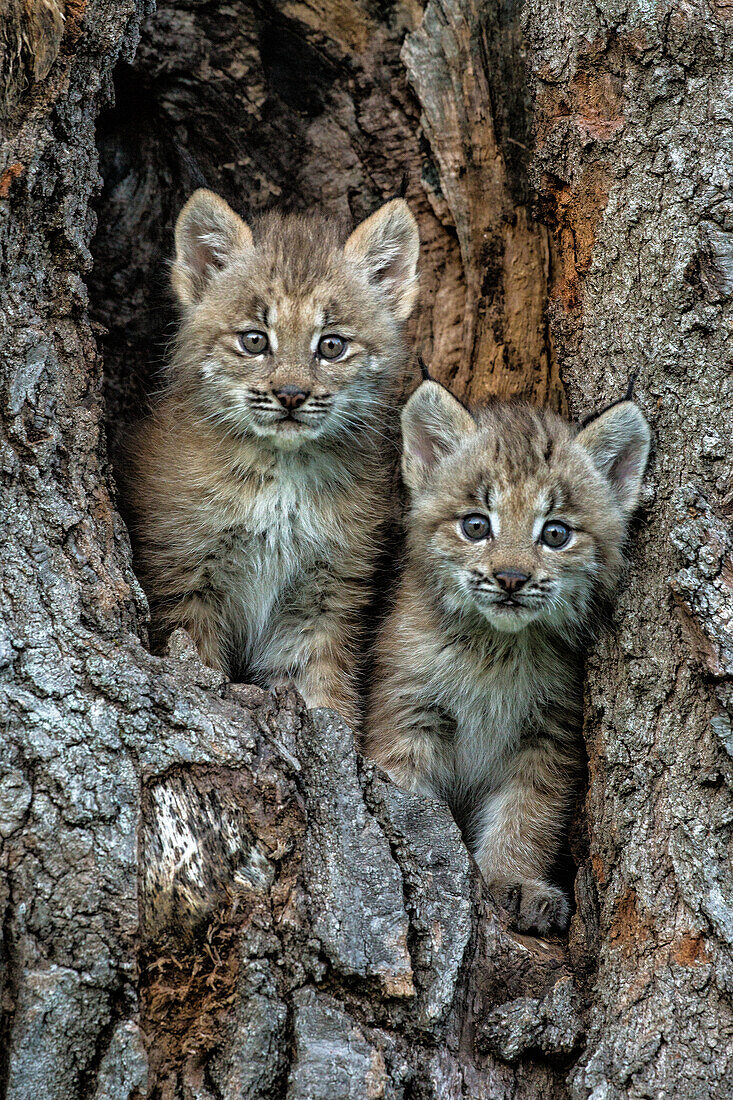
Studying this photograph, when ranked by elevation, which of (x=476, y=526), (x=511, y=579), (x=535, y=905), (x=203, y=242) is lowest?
(x=535, y=905)

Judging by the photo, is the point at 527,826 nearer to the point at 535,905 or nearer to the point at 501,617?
the point at 535,905

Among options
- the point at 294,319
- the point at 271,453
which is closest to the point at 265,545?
the point at 271,453

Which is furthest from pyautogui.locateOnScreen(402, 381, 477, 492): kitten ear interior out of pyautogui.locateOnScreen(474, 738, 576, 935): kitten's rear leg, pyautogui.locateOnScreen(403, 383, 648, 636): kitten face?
pyautogui.locateOnScreen(474, 738, 576, 935): kitten's rear leg

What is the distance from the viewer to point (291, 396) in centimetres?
462

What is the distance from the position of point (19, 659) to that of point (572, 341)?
2.65 meters

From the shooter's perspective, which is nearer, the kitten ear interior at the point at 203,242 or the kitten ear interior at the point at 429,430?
the kitten ear interior at the point at 429,430

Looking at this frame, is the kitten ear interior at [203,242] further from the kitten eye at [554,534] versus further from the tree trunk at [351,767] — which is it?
the kitten eye at [554,534]

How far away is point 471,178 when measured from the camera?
17.8ft

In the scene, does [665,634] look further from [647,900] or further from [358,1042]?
[358,1042]

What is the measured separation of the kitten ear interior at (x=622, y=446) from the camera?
13.4 feet

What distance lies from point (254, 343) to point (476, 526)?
141cm

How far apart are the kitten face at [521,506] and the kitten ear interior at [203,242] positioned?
4.43 feet

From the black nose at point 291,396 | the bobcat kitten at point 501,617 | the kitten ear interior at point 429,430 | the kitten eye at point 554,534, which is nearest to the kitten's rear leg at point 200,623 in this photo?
the bobcat kitten at point 501,617

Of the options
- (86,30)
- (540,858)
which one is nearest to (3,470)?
(86,30)
